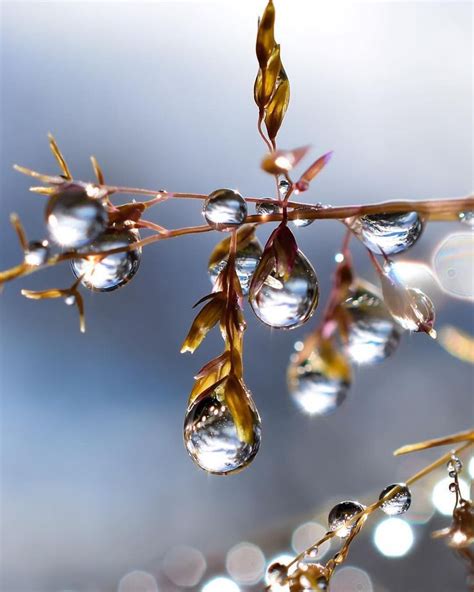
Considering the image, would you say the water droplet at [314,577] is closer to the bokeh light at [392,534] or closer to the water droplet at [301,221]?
the water droplet at [301,221]

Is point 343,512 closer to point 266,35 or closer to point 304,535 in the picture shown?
point 266,35

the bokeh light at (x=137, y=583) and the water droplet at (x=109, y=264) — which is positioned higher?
the water droplet at (x=109, y=264)

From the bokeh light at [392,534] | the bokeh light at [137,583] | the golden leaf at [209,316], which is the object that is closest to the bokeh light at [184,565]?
the bokeh light at [137,583]

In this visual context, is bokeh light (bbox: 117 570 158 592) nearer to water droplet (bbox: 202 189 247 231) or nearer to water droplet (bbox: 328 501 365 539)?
water droplet (bbox: 328 501 365 539)

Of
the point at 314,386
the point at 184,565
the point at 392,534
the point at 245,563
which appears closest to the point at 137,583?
the point at 184,565

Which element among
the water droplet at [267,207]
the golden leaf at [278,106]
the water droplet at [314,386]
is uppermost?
the golden leaf at [278,106]

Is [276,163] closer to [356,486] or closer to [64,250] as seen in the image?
[64,250]

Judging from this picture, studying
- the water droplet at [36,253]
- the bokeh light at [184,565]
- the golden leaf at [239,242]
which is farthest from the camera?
the bokeh light at [184,565]

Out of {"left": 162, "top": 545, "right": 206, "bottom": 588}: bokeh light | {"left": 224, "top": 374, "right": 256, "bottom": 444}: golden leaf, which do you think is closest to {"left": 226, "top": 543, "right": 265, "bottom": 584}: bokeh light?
{"left": 162, "top": 545, "right": 206, "bottom": 588}: bokeh light
